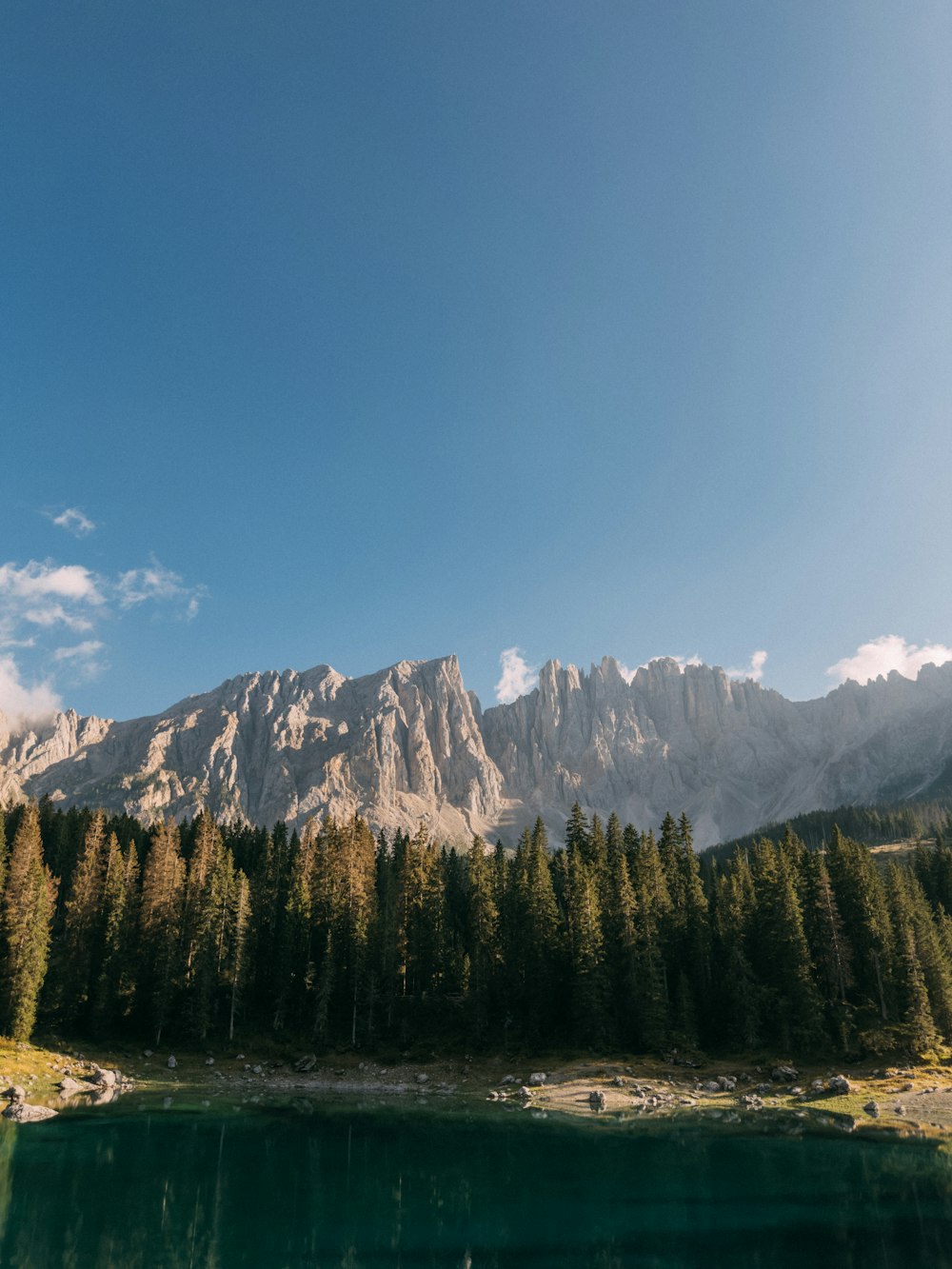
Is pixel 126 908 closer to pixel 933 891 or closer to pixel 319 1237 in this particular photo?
pixel 319 1237

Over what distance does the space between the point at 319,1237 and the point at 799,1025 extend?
5689 cm

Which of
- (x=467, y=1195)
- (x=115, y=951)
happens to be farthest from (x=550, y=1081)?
(x=115, y=951)

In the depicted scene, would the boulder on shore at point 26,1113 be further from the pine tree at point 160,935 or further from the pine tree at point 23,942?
the pine tree at point 160,935

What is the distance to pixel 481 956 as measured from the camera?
78.9m

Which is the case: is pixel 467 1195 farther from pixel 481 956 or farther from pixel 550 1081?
pixel 481 956

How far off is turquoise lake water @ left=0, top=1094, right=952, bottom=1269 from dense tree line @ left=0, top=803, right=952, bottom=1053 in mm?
25602

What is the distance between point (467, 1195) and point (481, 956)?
46.2m

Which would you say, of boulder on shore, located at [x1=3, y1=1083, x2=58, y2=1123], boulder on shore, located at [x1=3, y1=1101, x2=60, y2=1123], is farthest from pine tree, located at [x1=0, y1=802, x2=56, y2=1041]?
boulder on shore, located at [x1=3, y1=1101, x2=60, y2=1123]

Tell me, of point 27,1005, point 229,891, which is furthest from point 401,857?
point 27,1005

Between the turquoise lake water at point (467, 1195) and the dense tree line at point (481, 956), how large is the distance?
25.6 metres

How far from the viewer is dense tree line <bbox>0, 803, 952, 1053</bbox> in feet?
237

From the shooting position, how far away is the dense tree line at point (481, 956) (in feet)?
237

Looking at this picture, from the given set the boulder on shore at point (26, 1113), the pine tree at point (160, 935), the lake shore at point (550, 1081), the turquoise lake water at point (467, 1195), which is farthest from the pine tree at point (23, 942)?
the turquoise lake water at point (467, 1195)

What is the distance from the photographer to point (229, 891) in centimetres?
8406
